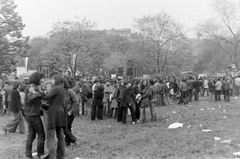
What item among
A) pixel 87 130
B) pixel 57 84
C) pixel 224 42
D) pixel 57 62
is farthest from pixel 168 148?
pixel 224 42

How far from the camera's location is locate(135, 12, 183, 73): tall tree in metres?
32.8

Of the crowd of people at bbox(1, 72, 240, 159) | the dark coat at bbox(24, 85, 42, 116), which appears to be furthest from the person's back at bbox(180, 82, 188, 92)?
the dark coat at bbox(24, 85, 42, 116)

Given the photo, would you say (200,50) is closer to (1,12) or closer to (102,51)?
(102,51)

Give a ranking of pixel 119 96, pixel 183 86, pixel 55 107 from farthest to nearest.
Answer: pixel 183 86
pixel 119 96
pixel 55 107

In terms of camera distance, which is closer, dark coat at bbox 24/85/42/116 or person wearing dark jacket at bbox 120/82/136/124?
dark coat at bbox 24/85/42/116

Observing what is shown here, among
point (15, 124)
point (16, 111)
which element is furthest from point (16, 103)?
point (15, 124)

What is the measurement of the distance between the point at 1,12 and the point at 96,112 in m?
Result: 9.71

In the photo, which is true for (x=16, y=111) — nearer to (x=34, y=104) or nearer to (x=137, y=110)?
(x=34, y=104)

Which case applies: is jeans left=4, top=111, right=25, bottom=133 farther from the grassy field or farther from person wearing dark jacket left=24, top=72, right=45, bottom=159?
person wearing dark jacket left=24, top=72, right=45, bottom=159

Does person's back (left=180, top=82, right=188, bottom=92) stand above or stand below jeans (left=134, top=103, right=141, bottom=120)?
above

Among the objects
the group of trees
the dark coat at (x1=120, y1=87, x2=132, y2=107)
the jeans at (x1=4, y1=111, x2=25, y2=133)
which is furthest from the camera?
the group of trees

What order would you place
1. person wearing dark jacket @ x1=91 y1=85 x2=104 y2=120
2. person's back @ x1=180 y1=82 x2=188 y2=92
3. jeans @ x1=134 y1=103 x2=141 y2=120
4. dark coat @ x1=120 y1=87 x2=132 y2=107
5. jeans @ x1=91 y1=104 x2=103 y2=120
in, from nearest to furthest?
dark coat @ x1=120 y1=87 x2=132 y2=107
person wearing dark jacket @ x1=91 y1=85 x2=104 y2=120
jeans @ x1=134 y1=103 x2=141 y2=120
jeans @ x1=91 y1=104 x2=103 y2=120
person's back @ x1=180 y1=82 x2=188 y2=92

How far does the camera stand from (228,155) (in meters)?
6.25

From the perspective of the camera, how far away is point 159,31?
33.1 metres
